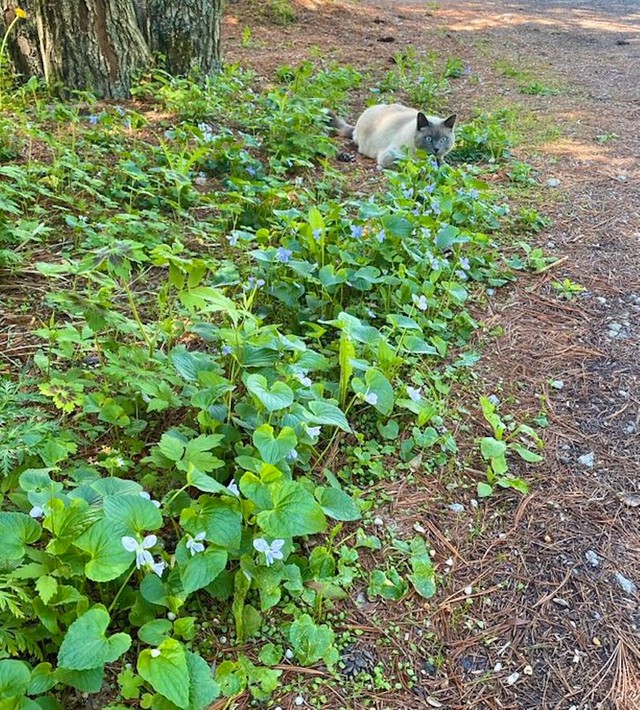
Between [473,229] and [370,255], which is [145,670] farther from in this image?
[473,229]

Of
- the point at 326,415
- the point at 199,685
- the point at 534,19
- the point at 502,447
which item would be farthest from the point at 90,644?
the point at 534,19

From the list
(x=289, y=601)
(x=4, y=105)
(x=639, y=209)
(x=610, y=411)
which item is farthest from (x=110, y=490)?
(x=639, y=209)

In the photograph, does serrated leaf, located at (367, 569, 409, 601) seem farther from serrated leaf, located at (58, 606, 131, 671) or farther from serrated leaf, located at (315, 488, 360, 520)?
serrated leaf, located at (58, 606, 131, 671)

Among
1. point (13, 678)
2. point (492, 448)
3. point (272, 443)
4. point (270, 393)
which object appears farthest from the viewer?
point (492, 448)

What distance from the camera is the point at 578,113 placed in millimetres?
6164

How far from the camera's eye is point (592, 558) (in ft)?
6.41

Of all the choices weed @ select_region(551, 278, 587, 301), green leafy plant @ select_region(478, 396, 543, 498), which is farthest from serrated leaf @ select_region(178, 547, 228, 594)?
weed @ select_region(551, 278, 587, 301)

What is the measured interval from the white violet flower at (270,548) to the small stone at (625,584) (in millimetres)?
1091

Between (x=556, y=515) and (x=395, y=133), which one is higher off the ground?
(x=395, y=133)

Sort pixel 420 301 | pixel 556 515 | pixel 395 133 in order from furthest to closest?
pixel 395 133, pixel 420 301, pixel 556 515

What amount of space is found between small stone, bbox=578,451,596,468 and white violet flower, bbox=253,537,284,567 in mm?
1306

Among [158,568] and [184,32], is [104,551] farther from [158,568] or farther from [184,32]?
[184,32]

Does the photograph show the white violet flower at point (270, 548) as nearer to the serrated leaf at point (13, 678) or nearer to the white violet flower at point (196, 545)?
the white violet flower at point (196, 545)

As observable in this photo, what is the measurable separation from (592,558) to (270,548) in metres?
1.09
